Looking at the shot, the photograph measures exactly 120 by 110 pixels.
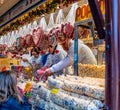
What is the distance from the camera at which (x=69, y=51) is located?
2.28 meters

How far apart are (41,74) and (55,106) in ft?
3.17

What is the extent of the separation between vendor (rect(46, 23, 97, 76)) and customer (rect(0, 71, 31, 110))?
1.23 ft

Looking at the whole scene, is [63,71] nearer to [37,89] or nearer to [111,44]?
[37,89]

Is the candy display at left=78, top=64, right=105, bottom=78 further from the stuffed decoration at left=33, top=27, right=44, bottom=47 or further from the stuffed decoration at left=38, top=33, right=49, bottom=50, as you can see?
the stuffed decoration at left=33, top=27, right=44, bottom=47

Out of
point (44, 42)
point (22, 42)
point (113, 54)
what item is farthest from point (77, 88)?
point (22, 42)

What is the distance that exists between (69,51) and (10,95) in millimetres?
685

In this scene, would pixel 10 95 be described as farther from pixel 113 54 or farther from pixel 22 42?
pixel 22 42

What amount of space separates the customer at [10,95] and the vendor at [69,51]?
0.37 m

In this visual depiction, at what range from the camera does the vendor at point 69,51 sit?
82.5 inches

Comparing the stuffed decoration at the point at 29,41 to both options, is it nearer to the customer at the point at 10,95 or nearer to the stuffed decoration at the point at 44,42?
the stuffed decoration at the point at 44,42

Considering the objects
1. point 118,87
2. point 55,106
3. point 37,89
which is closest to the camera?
point 118,87

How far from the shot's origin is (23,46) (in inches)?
155

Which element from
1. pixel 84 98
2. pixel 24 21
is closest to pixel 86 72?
pixel 84 98

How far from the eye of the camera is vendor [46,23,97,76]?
2096 mm
